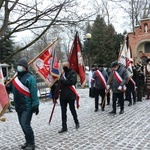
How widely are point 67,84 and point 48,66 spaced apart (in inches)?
32.0

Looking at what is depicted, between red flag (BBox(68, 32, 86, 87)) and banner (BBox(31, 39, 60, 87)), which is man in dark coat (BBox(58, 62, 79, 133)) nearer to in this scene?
banner (BBox(31, 39, 60, 87))

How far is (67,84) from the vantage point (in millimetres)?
7566

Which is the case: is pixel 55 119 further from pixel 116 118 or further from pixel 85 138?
pixel 85 138

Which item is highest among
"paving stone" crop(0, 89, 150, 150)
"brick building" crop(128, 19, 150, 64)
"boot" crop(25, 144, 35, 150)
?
"brick building" crop(128, 19, 150, 64)

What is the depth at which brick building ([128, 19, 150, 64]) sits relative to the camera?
39.3 m

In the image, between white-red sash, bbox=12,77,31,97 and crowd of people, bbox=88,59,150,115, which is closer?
white-red sash, bbox=12,77,31,97

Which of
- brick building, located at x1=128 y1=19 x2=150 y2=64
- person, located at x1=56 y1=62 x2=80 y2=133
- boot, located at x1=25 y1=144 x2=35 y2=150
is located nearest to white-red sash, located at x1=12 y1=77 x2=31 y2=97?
boot, located at x1=25 y1=144 x2=35 y2=150

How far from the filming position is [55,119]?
9.72 metres

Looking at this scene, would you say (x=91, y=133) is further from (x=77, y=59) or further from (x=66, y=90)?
(x=77, y=59)

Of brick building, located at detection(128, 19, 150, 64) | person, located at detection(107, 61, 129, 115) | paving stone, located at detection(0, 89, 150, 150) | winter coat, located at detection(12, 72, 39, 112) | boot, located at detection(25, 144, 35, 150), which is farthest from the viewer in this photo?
brick building, located at detection(128, 19, 150, 64)

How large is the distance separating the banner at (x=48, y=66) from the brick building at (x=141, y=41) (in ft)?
106

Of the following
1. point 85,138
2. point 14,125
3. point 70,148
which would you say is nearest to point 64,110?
point 85,138

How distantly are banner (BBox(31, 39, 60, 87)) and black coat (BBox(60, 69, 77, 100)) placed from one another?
0.43 metres

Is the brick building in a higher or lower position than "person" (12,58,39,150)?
higher
